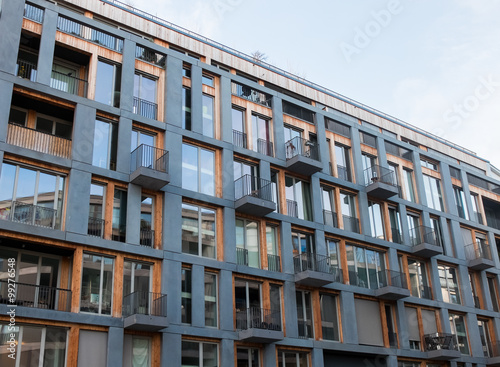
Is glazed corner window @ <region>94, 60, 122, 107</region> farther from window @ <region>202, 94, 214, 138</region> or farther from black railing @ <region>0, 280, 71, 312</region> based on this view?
black railing @ <region>0, 280, 71, 312</region>

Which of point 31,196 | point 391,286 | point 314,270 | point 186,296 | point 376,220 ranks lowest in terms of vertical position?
point 186,296

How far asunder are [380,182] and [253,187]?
28.1ft

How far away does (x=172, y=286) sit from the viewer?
25156mm

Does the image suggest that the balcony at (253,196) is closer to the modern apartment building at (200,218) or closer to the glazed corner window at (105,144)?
the modern apartment building at (200,218)

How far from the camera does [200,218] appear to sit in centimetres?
2777

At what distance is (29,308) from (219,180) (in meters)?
11.2

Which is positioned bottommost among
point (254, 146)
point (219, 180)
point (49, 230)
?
point (49, 230)

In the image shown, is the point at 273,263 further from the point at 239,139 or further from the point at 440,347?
the point at 440,347

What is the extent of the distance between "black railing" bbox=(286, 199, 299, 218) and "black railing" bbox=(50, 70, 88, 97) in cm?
1185

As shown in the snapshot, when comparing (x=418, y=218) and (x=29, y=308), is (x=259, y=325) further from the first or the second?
(x=418, y=218)

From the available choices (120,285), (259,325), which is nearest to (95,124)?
(120,285)

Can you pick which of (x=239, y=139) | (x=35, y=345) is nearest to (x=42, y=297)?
(x=35, y=345)

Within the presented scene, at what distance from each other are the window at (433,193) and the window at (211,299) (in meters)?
18.5

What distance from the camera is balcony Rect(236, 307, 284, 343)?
84.9ft
